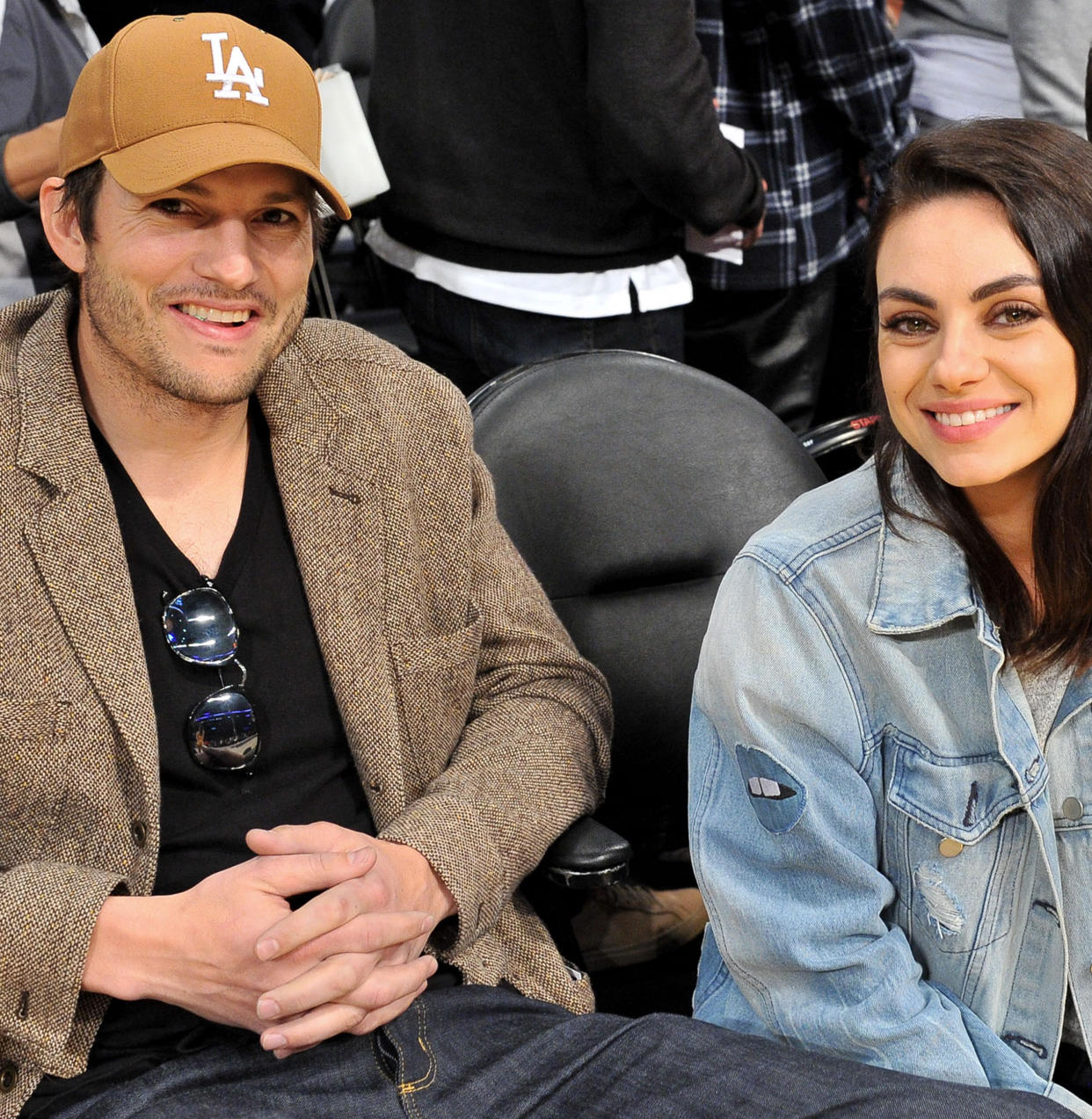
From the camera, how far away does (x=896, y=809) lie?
1511mm

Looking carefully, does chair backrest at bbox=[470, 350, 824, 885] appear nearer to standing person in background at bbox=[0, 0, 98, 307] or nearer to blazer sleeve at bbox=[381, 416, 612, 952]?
blazer sleeve at bbox=[381, 416, 612, 952]

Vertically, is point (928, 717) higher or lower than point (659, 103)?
lower

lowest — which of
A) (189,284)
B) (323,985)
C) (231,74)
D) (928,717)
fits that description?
(323,985)

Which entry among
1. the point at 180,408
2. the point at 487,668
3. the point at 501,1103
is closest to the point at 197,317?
the point at 180,408

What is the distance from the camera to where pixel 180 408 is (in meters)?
1.67

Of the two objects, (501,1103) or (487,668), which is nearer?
(501,1103)

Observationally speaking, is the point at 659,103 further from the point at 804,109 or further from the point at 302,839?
the point at 302,839

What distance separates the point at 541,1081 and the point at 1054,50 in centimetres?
219

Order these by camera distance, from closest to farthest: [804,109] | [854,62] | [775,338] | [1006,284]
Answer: [1006,284] < [854,62] < [804,109] < [775,338]

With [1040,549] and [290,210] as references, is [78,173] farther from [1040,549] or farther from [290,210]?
[1040,549]

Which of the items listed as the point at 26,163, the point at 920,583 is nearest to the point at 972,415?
the point at 920,583

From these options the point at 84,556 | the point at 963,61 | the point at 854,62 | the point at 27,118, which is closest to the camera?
the point at 84,556

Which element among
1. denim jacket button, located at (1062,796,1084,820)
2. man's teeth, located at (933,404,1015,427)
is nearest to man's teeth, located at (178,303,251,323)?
man's teeth, located at (933,404,1015,427)

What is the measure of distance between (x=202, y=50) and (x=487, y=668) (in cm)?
79
